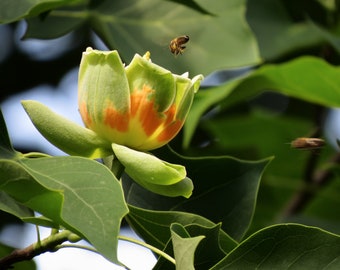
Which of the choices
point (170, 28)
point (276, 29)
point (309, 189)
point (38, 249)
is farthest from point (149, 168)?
point (309, 189)

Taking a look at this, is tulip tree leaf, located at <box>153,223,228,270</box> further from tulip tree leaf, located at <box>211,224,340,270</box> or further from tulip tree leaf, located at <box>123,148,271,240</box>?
tulip tree leaf, located at <box>123,148,271,240</box>

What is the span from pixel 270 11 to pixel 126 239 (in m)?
1.19

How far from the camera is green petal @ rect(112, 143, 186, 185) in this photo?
1.22m

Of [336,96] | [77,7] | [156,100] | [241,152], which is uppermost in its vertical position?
[156,100]

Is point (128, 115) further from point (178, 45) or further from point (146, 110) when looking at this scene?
point (178, 45)

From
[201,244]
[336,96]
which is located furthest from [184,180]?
[336,96]

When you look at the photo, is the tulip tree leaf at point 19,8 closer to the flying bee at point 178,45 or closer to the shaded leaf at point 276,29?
the flying bee at point 178,45

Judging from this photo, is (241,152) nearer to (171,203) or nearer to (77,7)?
(77,7)

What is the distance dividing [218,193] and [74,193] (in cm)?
46

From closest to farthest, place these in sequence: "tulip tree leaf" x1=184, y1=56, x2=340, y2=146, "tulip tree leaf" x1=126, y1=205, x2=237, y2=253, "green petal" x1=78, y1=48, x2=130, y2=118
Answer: "green petal" x1=78, y1=48, x2=130, y2=118
"tulip tree leaf" x1=126, y1=205, x2=237, y2=253
"tulip tree leaf" x1=184, y1=56, x2=340, y2=146

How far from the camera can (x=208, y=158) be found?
156 cm

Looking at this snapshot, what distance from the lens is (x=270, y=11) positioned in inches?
92.9

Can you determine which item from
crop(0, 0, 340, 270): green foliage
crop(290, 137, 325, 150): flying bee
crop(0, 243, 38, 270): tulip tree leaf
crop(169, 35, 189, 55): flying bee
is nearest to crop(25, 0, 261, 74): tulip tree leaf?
crop(0, 0, 340, 270): green foliage

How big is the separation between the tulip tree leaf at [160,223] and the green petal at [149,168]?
0.11 metres
